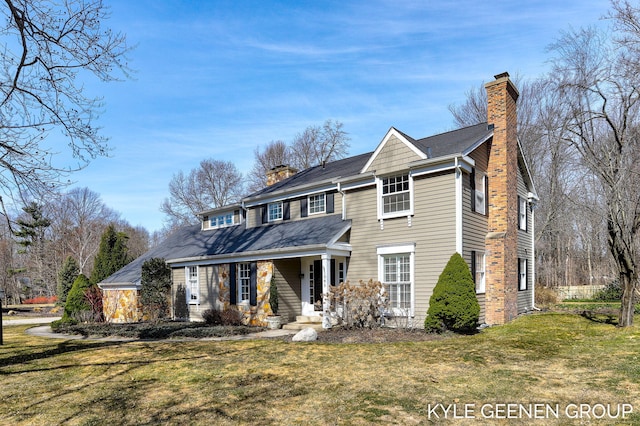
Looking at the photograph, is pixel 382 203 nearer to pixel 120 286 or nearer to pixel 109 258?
pixel 120 286

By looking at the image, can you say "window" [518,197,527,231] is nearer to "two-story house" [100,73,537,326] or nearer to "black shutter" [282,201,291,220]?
"two-story house" [100,73,537,326]

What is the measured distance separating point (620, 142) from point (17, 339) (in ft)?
68.1

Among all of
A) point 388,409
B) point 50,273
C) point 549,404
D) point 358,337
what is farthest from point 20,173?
point 50,273

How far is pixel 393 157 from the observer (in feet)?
48.1

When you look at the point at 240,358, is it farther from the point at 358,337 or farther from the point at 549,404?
the point at 549,404

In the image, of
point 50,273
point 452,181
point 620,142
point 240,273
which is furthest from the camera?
point 50,273

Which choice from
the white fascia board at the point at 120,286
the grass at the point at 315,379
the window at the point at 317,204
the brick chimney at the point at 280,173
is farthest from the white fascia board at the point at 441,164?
the white fascia board at the point at 120,286

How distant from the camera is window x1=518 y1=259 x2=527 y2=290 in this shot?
1669cm

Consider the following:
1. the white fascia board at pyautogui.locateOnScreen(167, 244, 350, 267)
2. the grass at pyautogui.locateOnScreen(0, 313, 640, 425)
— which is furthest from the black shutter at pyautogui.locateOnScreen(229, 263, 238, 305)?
the grass at pyautogui.locateOnScreen(0, 313, 640, 425)

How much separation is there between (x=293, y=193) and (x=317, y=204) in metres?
1.36

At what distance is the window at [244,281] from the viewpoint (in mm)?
17328

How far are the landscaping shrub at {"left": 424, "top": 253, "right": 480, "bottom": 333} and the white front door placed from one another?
18.0ft

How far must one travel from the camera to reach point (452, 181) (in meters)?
13.2

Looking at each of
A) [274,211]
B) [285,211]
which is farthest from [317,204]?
[274,211]
